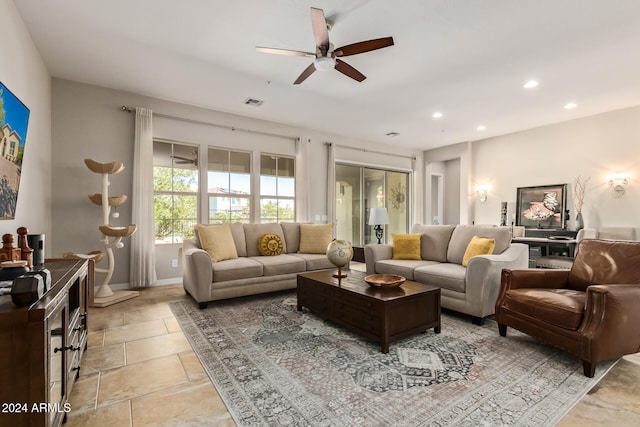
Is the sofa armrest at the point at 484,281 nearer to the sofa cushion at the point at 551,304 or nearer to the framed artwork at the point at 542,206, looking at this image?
the sofa cushion at the point at 551,304

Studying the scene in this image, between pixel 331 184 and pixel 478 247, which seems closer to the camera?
pixel 478 247

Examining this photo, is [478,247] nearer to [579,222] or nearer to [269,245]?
[269,245]

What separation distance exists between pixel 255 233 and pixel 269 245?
310mm

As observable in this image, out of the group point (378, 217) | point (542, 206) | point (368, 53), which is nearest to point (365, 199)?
point (378, 217)

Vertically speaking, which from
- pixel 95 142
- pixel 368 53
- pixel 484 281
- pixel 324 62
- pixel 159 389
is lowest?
pixel 159 389

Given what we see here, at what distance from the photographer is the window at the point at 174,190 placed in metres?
4.76

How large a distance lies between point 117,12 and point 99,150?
2.24 m

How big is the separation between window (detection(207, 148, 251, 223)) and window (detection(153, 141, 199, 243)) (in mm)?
269

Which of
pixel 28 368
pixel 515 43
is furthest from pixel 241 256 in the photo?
pixel 515 43

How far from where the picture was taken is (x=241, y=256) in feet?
14.5

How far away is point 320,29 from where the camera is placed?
2475 mm

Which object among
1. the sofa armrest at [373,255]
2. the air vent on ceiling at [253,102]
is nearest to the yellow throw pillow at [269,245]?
the sofa armrest at [373,255]

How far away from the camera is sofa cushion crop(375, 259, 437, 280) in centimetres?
368

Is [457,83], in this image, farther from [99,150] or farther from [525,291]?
[99,150]
